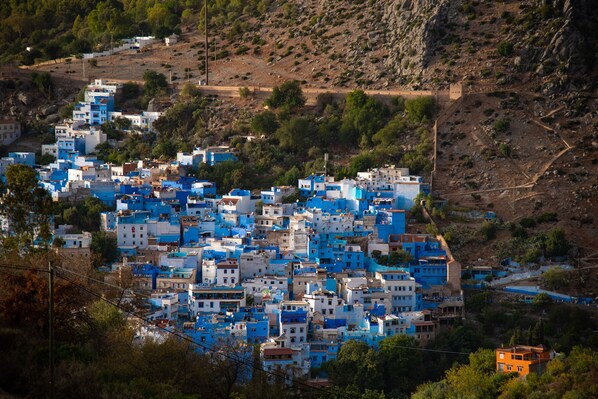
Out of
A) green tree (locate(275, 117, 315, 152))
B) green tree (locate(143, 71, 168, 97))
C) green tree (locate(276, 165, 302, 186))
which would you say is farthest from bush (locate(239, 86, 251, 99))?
green tree (locate(276, 165, 302, 186))

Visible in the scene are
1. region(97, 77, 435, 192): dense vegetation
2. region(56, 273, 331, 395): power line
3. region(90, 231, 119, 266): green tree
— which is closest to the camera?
region(56, 273, 331, 395): power line

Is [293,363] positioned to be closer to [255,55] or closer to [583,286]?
[583,286]

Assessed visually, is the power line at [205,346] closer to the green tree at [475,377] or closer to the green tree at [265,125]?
the green tree at [475,377]

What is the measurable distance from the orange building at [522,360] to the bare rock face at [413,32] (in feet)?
48.0

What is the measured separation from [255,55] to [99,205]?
36.8 feet

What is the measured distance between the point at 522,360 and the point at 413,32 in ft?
53.0

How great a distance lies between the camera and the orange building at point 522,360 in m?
23.1

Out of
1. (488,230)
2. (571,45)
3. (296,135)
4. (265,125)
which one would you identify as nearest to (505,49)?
(571,45)

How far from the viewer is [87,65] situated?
43781 millimetres

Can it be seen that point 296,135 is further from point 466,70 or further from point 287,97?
point 466,70

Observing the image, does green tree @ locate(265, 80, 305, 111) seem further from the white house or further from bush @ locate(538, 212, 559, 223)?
bush @ locate(538, 212, 559, 223)

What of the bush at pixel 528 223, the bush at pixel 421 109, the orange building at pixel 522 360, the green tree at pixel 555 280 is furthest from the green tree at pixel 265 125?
the orange building at pixel 522 360

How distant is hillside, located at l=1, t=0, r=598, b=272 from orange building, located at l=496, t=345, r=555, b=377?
21.5 ft

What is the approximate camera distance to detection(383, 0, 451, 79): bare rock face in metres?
37.5
